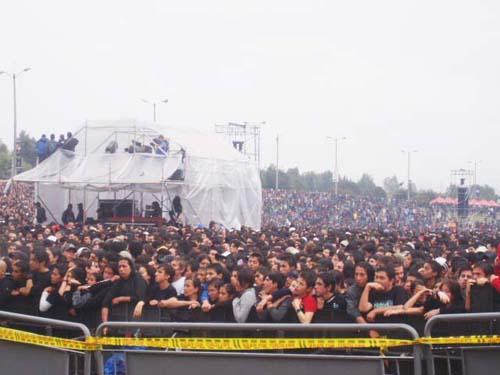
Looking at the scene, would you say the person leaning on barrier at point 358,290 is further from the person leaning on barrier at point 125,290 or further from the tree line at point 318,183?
the tree line at point 318,183

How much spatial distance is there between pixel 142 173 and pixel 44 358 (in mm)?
29056

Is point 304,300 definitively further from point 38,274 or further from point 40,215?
point 40,215

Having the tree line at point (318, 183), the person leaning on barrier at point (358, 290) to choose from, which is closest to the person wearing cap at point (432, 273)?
the person leaning on barrier at point (358, 290)

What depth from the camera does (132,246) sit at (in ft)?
50.7

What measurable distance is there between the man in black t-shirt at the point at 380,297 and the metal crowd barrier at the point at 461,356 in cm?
202

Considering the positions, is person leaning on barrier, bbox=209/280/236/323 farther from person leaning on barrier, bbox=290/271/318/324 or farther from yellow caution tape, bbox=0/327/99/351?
yellow caution tape, bbox=0/327/99/351

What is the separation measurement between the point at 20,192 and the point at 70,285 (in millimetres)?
51186

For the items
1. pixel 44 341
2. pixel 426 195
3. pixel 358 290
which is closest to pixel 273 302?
pixel 358 290

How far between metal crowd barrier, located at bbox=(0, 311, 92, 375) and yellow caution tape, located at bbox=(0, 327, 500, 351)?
0.05 metres

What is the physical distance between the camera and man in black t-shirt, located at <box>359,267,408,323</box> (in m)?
8.45

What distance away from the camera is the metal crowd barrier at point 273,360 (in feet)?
19.7

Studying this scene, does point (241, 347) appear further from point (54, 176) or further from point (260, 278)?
point (54, 176)

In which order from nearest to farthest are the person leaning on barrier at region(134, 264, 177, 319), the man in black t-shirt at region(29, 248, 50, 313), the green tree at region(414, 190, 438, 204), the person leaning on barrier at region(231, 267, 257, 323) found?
1. the person leaning on barrier at region(231, 267, 257, 323)
2. the person leaning on barrier at region(134, 264, 177, 319)
3. the man in black t-shirt at region(29, 248, 50, 313)
4. the green tree at region(414, 190, 438, 204)

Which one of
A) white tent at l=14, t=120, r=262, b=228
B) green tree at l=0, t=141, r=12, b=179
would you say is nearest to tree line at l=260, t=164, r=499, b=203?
green tree at l=0, t=141, r=12, b=179
